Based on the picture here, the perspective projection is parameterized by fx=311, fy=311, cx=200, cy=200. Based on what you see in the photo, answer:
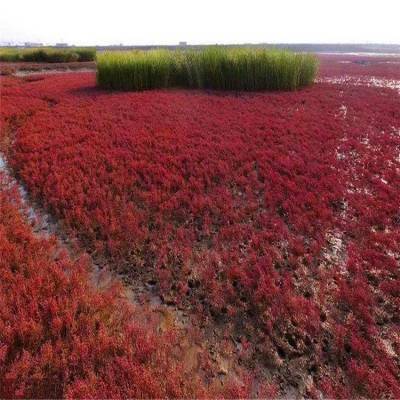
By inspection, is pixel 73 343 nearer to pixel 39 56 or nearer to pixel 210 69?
pixel 210 69

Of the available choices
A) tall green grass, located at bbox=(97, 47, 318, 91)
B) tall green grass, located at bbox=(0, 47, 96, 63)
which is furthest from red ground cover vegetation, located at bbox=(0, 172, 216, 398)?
tall green grass, located at bbox=(0, 47, 96, 63)

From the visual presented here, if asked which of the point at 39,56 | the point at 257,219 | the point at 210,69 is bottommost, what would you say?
the point at 257,219

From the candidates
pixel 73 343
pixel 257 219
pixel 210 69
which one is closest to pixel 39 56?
pixel 210 69

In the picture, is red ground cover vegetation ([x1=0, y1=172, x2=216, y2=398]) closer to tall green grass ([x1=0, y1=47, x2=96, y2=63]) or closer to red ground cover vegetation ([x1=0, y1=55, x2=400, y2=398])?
red ground cover vegetation ([x1=0, y1=55, x2=400, y2=398])

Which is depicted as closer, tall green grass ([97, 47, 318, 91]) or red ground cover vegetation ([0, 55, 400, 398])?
red ground cover vegetation ([0, 55, 400, 398])

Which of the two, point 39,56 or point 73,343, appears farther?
point 39,56

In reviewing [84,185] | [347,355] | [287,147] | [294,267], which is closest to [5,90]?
[84,185]

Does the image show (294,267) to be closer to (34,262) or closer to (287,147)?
(34,262)
